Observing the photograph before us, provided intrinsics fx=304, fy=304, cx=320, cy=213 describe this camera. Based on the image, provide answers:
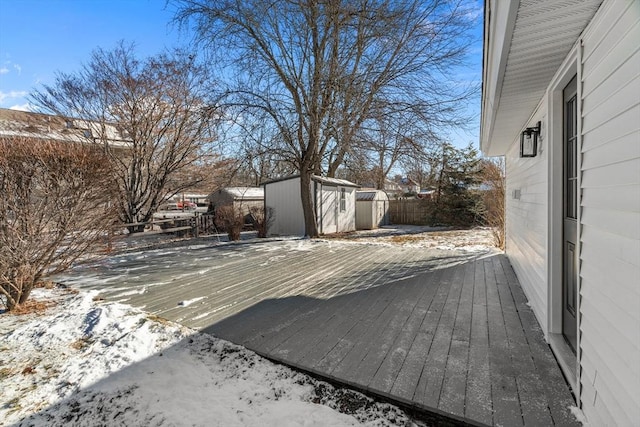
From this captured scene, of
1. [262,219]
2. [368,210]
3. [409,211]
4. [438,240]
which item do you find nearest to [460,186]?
[409,211]

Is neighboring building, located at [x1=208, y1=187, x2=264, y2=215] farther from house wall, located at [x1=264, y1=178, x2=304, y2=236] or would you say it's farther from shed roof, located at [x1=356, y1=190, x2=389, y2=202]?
shed roof, located at [x1=356, y1=190, x2=389, y2=202]

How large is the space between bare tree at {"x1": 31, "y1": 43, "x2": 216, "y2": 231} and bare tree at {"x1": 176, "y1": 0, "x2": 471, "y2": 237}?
2205 mm

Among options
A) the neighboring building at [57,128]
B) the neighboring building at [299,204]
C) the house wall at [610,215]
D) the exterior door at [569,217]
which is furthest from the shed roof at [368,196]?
the house wall at [610,215]

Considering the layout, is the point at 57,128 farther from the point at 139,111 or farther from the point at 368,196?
the point at 368,196

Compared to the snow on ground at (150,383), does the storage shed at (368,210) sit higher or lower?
higher

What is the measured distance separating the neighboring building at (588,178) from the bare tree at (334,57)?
598 centimetres

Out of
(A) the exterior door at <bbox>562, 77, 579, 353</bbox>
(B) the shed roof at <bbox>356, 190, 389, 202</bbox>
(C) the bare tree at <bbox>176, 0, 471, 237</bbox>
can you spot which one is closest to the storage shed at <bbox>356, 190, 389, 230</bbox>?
(B) the shed roof at <bbox>356, 190, 389, 202</bbox>

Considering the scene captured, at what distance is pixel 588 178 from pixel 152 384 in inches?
120

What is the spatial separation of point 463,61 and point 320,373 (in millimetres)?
9309

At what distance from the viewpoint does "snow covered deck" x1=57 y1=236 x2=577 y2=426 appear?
194 centimetres

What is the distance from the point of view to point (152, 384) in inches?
82.5

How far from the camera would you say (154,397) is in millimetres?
1964

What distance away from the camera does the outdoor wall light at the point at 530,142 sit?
3.26m

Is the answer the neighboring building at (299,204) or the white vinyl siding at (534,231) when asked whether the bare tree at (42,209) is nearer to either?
the white vinyl siding at (534,231)
